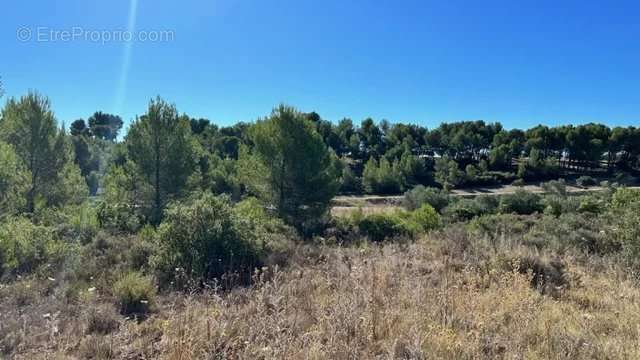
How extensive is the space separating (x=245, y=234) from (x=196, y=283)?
1905 mm

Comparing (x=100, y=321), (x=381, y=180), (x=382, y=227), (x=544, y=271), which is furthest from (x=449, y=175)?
(x=100, y=321)

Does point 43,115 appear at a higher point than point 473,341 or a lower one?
higher

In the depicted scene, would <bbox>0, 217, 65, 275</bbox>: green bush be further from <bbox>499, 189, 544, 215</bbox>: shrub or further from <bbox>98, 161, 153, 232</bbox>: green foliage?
<bbox>499, 189, 544, 215</bbox>: shrub

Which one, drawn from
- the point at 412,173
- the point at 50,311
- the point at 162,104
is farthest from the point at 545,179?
the point at 50,311

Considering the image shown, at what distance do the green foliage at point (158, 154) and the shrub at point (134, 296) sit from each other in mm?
12677

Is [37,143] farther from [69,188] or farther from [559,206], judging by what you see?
[559,206]

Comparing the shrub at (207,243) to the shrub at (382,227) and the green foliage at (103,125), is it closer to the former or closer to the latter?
the shrub at (382,227)

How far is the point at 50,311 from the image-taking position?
3.78m

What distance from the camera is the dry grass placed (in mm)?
2764

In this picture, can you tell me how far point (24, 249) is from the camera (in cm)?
612

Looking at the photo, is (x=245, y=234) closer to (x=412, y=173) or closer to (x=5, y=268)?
(x=5, y=268)

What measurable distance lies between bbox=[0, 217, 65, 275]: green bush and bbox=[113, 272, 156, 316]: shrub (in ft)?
7.58

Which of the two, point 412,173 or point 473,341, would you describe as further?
point 412,173

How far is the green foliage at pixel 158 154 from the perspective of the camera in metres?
16.5
